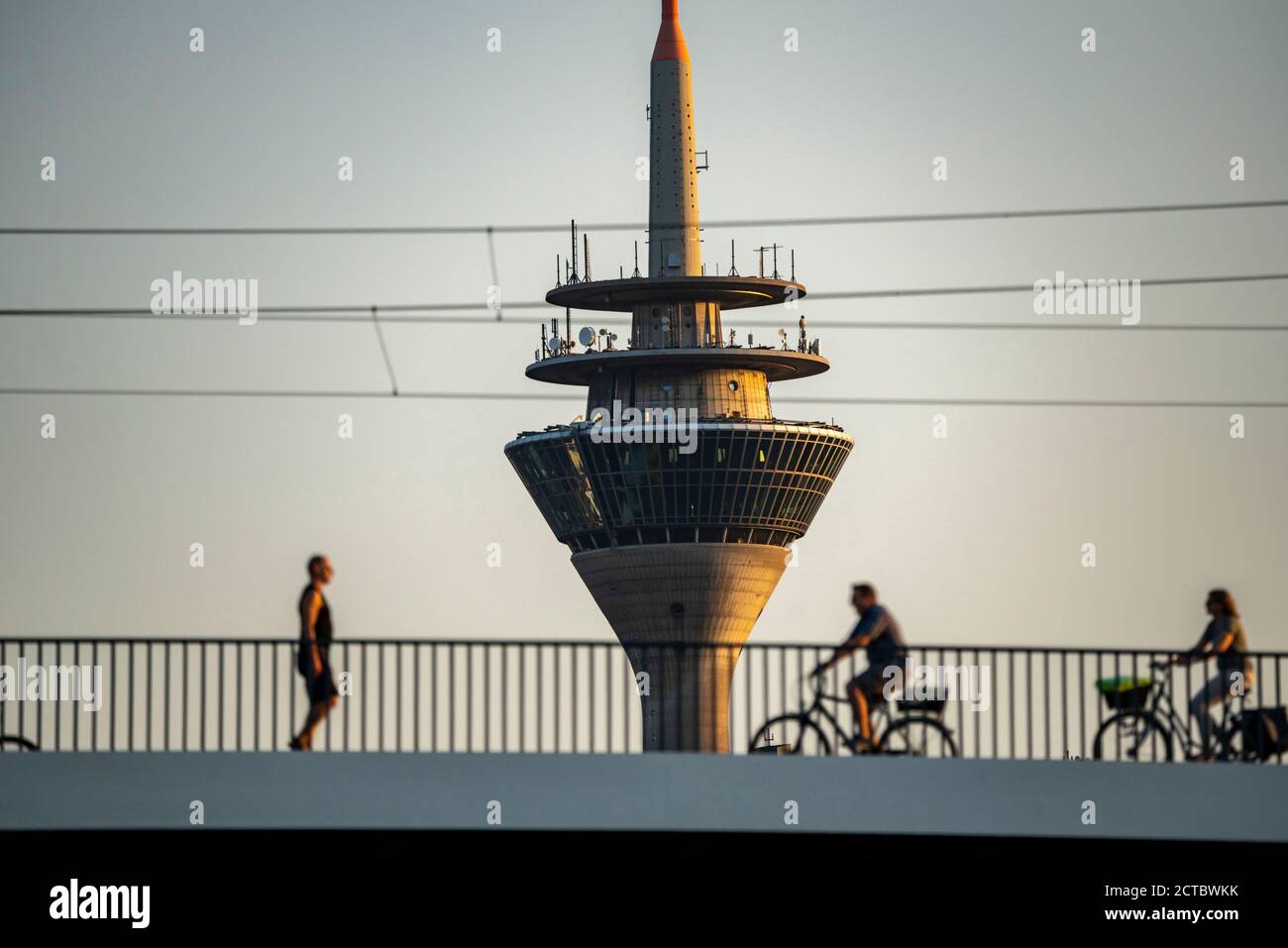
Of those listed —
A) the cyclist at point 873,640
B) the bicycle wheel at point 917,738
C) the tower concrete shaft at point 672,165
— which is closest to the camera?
the cyclist at point 873,640

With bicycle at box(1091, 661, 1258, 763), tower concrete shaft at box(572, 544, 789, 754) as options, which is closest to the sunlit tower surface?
tower concrete shaft at box(572, 544, 789, 754)

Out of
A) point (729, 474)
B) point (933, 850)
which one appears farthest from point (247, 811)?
point (729, 474)

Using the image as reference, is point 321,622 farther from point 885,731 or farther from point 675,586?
point 675,586

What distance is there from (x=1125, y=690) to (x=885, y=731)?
8.02 feet

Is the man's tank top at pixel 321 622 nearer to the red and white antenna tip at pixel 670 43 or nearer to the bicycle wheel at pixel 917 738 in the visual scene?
the bicycle wheel at pixel 917 738

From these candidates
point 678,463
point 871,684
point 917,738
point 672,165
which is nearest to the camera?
point 871,684

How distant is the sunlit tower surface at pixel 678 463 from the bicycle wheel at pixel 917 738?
385 feet

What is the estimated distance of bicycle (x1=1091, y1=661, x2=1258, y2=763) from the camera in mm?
23109

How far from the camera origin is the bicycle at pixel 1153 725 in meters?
23.1

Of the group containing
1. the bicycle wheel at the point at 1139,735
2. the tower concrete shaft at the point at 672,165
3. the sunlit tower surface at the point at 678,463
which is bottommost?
the bicycle wheel at the point at 1139,735

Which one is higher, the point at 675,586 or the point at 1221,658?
the point at 675,586

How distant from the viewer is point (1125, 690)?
76.3ft

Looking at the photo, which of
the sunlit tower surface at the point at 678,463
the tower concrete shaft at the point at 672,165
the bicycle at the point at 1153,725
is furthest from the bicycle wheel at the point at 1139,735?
the tower concrete shaft at the point at 672,165

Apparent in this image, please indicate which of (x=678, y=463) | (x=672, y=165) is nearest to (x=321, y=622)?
(x=678, y=463)
